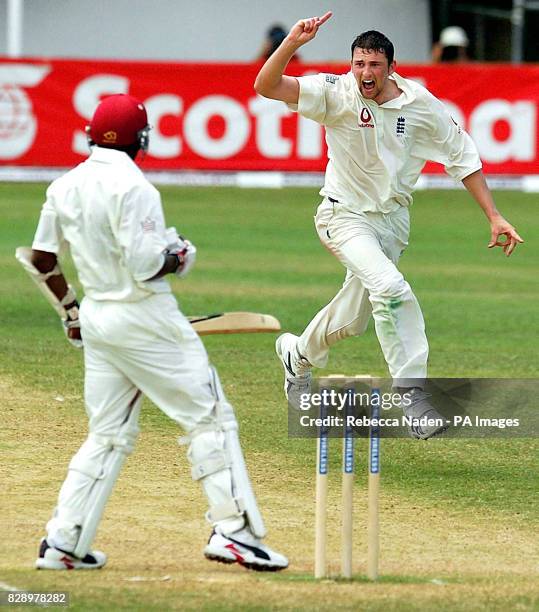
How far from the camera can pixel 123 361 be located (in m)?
5.87

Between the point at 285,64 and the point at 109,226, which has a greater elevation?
the point at 285,64

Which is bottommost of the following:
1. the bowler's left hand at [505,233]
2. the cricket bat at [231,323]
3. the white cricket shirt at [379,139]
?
the cricket bat at [231,323]

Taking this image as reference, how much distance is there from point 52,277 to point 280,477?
2.18 m

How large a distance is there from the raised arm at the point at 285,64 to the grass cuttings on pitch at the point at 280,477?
202 cm

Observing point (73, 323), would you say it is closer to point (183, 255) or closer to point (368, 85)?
point (183, 255)

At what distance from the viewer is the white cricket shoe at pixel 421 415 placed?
327 inches

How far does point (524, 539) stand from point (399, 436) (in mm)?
2060

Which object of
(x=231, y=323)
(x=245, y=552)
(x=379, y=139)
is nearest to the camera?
(x=245, y=552)

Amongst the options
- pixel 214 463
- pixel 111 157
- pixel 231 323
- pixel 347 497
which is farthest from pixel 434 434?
pixel 111 157

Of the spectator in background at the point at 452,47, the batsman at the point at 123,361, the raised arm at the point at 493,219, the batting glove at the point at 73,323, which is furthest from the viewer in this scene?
the spectator in background at the point at 452,47

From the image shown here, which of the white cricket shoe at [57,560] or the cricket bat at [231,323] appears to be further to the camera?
the cricket bat at [231,323]

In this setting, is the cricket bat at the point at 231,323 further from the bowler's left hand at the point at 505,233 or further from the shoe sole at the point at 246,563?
the shoe sole at the point at 246,563

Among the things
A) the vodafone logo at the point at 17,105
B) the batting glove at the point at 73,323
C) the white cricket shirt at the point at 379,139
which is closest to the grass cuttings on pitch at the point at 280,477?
the batting glove at the point at 73,323

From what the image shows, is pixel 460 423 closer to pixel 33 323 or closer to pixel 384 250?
pixel 384 250
